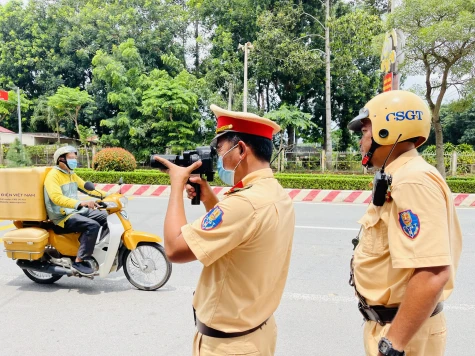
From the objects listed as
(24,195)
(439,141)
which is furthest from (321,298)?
(439,141)

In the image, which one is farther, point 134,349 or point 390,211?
point 134,349

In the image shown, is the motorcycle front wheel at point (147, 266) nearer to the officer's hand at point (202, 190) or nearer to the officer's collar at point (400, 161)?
the officer's hand at point (202, 190)

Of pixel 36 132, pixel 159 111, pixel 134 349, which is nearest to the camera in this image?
pixel 134 349

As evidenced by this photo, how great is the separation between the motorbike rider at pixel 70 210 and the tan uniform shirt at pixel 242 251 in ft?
8.87

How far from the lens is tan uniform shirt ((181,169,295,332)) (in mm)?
1399

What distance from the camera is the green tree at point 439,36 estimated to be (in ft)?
37.8

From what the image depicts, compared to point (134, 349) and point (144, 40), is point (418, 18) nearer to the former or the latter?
point (134, 349)

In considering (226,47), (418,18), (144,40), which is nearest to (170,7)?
(144,40)

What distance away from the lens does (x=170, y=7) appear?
27.8 meters

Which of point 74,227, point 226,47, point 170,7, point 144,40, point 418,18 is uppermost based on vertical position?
point 170,7

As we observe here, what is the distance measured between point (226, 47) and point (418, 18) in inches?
500

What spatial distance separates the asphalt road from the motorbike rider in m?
0.44

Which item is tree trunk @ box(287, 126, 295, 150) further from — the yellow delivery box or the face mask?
the face mask

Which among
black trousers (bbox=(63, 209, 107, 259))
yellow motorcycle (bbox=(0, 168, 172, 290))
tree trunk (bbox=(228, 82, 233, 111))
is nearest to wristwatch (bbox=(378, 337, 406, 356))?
yellow motorcycle (bbox=(0, 168, 172, 290))
